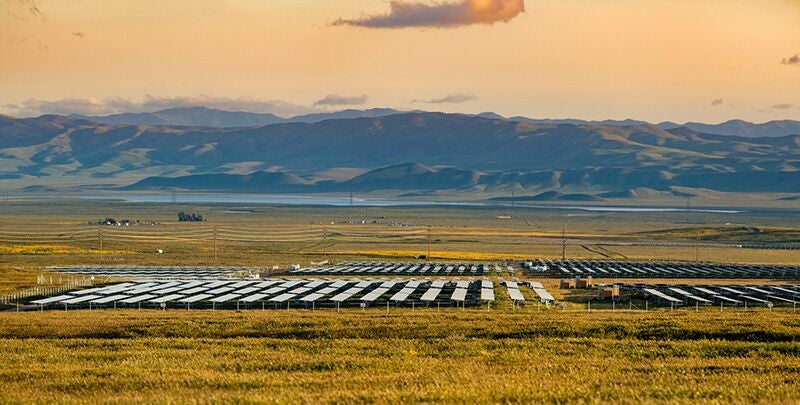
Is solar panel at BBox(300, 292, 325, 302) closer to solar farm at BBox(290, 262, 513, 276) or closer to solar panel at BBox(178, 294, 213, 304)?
solar panel at BBox(178, 294, 213, 304)

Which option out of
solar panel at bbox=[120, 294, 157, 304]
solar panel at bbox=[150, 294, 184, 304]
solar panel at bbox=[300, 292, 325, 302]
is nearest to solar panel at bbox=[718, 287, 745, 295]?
solar panel at bbox=[300, 292, 325, 302]

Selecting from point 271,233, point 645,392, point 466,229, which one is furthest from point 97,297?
point 466,229

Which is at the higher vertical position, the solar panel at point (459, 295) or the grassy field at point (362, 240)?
the solar panel at point (459, 295)

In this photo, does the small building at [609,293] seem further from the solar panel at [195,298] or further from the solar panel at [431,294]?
the solar panel at [195,298]

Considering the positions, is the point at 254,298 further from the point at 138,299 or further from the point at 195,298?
the point at 138,299

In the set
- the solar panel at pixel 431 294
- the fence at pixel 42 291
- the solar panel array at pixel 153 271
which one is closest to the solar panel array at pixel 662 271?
the solar panel at pixel 431 294

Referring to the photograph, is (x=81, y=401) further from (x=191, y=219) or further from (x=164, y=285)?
(x=191, y=219)
